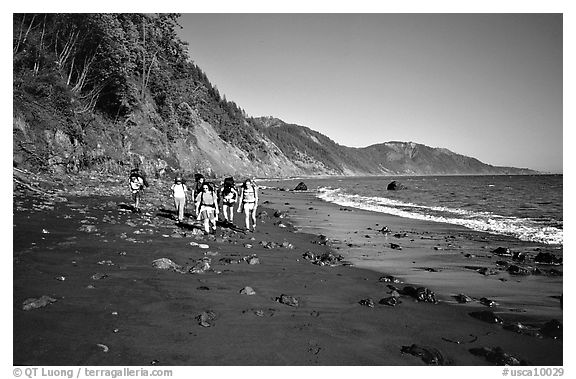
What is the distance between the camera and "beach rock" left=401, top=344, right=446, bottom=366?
4418 mm

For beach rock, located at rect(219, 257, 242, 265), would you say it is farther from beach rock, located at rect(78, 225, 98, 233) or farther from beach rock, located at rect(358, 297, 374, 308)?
beach rock, located at rect(78, 225, 98, 233)

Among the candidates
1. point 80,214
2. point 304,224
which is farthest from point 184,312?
point 304,224

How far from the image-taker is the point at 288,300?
6008 millimetres

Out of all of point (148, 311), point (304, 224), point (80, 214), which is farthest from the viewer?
point (304, 224)

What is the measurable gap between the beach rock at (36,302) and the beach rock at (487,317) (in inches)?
276

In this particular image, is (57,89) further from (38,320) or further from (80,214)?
(38,320)

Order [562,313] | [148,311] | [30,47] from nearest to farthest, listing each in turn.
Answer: [148,311] → [562,313] → [30,47]

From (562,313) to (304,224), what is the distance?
39.2ft

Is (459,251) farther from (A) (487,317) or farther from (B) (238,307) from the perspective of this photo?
(B) (238,307)

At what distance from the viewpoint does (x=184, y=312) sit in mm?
5254

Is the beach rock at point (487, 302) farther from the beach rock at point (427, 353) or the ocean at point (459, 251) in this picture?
the beach rock at point (427, 353)

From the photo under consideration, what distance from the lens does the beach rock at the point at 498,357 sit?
4.50 metres

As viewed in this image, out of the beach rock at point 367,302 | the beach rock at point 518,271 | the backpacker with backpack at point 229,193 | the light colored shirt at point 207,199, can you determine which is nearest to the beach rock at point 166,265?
the beach rock at point 367,302

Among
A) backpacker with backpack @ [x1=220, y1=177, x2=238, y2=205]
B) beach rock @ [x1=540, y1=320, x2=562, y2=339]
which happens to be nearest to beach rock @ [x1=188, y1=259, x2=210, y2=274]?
backpacker with backpack @ [x1=220, y1=177, x2=238, y2=205]
